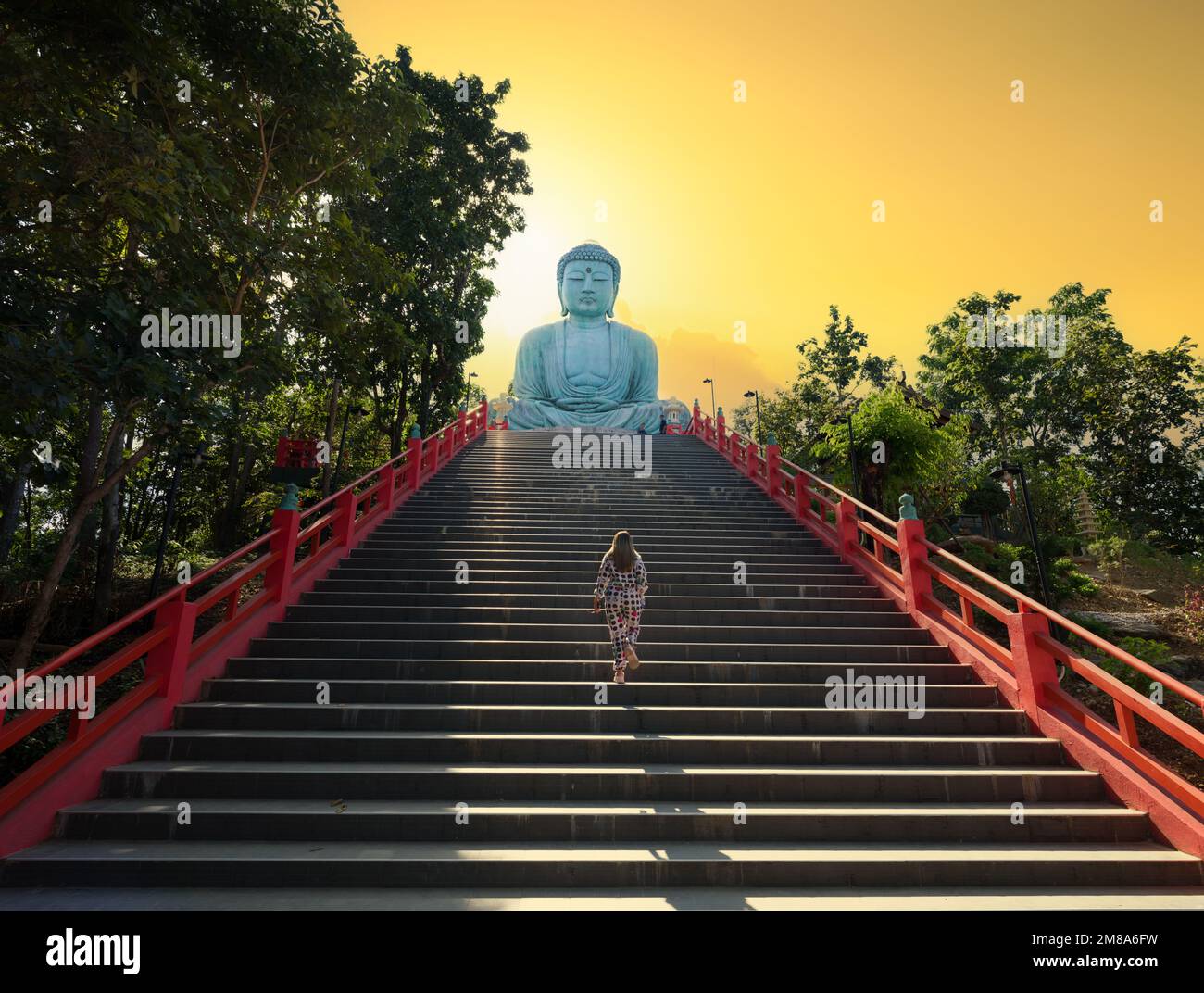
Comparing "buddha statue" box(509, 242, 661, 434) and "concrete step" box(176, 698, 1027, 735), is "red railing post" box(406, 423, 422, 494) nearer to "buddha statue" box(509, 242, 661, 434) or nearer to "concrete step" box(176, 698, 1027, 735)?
"concrete step" box(176, 698, 1027, 735)

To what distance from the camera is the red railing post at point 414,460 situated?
1071 centimetres

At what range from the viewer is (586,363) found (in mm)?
19344

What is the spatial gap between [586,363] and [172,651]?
1559 cm

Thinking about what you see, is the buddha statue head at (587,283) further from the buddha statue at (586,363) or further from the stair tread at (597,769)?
the stair tread at (597,769)

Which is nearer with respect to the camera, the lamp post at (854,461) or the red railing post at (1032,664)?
the red railing post at (1032,664)

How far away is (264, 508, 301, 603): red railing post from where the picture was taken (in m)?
6.45

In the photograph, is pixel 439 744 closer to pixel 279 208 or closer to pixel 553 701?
pixel 553 701

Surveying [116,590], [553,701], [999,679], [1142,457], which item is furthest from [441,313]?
[1142,457]

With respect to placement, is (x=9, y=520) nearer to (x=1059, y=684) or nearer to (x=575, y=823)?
(x=575, y=823)

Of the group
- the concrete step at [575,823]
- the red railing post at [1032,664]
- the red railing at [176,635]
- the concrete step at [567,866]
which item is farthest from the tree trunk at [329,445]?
the red railing post at [1032,664]

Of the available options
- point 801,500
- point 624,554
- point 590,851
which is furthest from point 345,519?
point 801,500

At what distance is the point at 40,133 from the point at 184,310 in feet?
5.25

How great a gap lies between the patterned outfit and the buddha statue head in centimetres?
1605

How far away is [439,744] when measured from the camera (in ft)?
15.2
